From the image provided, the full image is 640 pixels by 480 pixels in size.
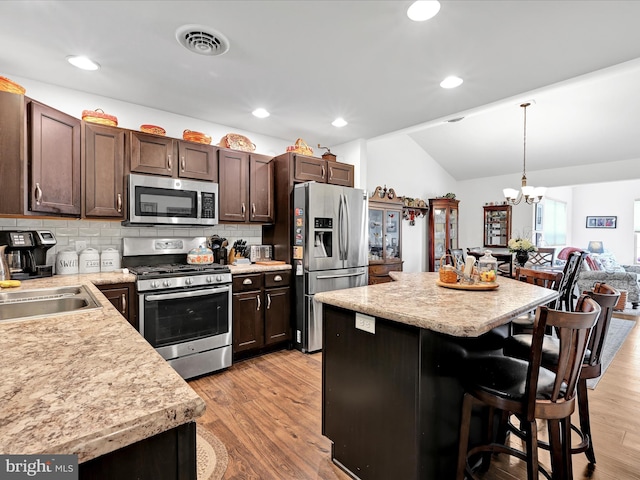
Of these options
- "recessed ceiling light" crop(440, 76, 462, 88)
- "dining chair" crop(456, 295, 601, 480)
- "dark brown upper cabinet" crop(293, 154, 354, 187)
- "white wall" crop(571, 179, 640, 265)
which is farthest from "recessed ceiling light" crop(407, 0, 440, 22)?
"white wall" crop(571, 179, 640, 265)

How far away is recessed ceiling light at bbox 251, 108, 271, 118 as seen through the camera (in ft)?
11.0

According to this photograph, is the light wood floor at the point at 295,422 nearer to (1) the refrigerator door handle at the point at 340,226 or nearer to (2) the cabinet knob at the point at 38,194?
(1) the refrigerator door handle at the point at 340,226

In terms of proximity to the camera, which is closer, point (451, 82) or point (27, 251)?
point (27, 251)

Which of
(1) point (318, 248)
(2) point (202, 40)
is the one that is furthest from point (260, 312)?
(2) point (202, 40)

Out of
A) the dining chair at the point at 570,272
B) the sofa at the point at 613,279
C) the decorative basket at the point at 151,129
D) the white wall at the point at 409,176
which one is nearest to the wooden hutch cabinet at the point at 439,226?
the white wall at the point at 409,176

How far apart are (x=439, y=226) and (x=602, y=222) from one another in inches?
211

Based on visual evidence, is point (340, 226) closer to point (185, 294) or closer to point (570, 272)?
point (185, 294)

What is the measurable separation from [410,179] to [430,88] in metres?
3.69

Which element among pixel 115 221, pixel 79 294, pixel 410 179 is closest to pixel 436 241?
pixel 410 179

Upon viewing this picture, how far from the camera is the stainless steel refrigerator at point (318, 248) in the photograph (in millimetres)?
3520

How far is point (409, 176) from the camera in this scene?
21.1 ft

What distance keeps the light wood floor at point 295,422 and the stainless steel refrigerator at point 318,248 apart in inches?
16.6

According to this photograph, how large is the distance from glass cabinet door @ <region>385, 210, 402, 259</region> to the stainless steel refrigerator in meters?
1.84

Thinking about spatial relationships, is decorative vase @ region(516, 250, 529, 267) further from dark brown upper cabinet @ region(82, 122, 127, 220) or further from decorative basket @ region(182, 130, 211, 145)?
dark brown upper cabinet @ region(82, 122, 127, 220)
